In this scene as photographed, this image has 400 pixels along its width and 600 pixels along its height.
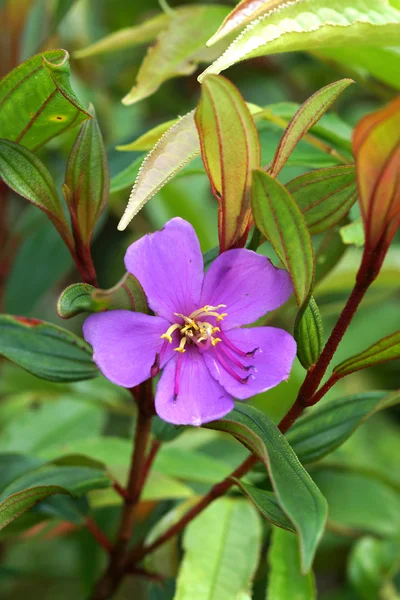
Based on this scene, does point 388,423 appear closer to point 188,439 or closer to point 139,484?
point 188,439

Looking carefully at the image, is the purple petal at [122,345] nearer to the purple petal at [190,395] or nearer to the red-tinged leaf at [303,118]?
the purple petal at [190,395]

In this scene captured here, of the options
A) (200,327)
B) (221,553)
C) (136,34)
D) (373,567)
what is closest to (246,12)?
(200,327)

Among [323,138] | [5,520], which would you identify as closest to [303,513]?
[5,520]

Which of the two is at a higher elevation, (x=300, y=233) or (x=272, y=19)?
(x=272, y=19)

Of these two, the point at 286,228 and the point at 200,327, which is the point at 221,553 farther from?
the point at 286,228

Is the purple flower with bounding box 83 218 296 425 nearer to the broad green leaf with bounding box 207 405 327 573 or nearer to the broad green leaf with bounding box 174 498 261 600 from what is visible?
the broad green leaf with bounding box 207 405 327 573

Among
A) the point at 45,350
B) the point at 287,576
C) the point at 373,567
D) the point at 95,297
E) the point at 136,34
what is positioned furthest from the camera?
the point at 373,567
